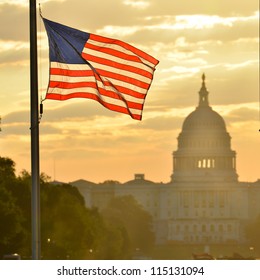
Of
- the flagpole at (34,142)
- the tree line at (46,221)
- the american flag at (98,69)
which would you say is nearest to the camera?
the flagpole at (34,142)

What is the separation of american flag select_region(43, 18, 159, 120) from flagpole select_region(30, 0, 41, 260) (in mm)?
1385

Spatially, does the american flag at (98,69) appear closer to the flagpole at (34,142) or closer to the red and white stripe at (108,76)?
the red and white stripe at (108,76)

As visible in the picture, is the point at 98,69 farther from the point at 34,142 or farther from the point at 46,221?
the point at 46,221

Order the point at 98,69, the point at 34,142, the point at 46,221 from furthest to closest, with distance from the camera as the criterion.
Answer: the point at 46,221 → the point at 98,69 → the point at 34,142

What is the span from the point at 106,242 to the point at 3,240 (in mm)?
83214

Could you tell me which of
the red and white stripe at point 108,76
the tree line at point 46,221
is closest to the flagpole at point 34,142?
the red and white stripe at point 108,76

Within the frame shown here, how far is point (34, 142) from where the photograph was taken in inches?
1056

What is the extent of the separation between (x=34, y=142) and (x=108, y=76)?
110 inches

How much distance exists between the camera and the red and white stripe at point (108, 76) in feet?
94.0

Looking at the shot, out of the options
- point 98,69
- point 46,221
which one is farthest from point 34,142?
point 46,221

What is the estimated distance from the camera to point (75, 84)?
2875 cm

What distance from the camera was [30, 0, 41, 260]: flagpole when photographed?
26266 millimetres

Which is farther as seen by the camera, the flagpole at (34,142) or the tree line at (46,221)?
the tree line at (46,221)

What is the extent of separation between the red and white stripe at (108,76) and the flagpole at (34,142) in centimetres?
138
